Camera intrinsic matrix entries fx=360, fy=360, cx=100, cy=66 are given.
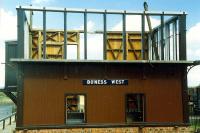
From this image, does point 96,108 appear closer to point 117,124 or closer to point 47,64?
point 117,124

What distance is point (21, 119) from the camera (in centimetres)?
1906

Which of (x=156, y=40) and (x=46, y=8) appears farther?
(x=156, y=40)

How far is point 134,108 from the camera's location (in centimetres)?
2120

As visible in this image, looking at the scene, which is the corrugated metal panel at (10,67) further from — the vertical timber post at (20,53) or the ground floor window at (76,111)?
the ground floor window at (76,111)

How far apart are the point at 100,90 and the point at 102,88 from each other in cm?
16

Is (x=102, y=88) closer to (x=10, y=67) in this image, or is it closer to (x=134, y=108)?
(x=134, y=108)

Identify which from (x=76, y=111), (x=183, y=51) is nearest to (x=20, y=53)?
(x=76, y=111)

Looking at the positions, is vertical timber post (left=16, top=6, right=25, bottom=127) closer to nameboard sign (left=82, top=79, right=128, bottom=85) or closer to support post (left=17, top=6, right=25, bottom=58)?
support post (left=17, top=6, right=25, bottom=58)

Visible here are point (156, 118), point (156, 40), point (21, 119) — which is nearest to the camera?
point (21, 119)

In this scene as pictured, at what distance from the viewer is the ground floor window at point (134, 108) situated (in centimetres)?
2059

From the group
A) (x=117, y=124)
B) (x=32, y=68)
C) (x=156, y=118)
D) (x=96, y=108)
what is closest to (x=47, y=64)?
(x=32, y=68)

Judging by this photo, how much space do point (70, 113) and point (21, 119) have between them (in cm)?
272

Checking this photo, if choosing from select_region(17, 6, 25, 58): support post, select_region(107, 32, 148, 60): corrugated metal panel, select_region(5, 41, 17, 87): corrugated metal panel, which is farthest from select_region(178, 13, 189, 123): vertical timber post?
select_region(5, 41, 17, 87): corrugated metal panel

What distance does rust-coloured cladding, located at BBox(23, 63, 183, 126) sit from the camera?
19.5 meters
